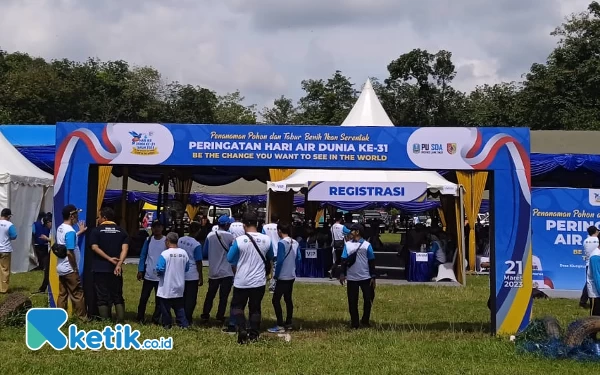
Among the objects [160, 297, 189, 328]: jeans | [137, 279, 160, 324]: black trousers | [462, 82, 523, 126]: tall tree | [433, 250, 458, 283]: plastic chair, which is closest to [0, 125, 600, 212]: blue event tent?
[433, 250, 458, 283]: plastic chair

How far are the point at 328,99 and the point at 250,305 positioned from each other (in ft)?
164

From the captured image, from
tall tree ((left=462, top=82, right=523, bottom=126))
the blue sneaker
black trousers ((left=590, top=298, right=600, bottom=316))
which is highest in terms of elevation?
tall tree ((left=462, top=82, right=523, bottom=126))

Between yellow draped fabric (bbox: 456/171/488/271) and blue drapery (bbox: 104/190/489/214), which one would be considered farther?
blue drapery (bbox: 104/190/489/214)

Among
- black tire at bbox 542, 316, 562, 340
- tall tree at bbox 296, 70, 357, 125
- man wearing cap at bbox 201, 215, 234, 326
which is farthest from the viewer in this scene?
tall tree at bbox 296, 70, 357, 125

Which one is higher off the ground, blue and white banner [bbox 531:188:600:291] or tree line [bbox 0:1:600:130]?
tree line [bbox 0:1:600:130]

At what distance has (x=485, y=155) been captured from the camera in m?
10.0

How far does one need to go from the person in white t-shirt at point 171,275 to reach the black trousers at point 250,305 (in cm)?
87

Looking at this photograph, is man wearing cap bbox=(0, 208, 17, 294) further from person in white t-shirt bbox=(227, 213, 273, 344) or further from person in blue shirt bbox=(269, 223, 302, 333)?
person in white t-shirt bbox=(227, 213, 273, 344)

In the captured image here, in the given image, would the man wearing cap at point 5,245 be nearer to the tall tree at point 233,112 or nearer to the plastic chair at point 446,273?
the plastic chair at point 446,273

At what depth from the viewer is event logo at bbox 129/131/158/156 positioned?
405 inches

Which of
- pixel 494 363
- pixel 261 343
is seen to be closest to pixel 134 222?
pixel 261 343

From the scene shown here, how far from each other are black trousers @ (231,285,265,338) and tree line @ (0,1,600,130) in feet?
114

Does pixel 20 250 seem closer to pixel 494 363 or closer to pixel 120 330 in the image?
pixel 120 330

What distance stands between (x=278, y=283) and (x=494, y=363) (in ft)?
11.0
